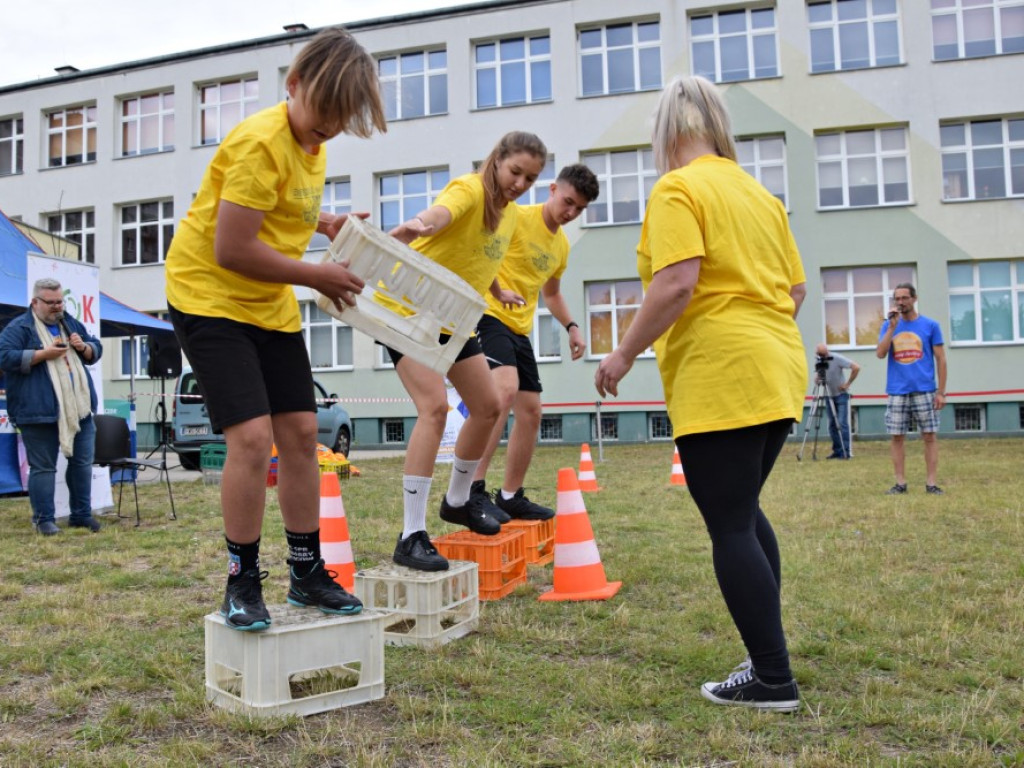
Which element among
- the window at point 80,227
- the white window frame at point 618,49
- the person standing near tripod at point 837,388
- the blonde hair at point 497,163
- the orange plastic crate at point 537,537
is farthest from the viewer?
the window at point 80,227

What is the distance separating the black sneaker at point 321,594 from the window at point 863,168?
67.4 ft

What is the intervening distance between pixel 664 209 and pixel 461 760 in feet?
5.56

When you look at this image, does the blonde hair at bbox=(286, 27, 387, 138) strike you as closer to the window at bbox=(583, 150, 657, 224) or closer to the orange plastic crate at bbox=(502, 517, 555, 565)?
the orange plastic crate at bbox=(502, 517, 555, 565)

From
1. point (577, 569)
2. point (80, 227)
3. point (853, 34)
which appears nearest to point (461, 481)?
point (577, 569)

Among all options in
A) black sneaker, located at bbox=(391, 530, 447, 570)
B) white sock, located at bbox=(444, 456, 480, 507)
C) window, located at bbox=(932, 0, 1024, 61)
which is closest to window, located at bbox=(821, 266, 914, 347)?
window, located at bbox=(932, 0, 1024, 61)

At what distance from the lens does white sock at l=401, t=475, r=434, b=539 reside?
12.3 ft

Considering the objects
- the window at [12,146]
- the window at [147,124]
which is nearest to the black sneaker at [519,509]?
the window at [147,124]

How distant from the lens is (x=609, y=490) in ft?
30.3

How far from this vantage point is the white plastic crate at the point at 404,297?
2.93 m

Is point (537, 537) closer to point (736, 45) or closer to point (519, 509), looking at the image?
point (519, 509)

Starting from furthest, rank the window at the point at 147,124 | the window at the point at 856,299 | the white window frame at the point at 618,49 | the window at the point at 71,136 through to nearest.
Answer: the window at the point at 71,136
the window at the point at 147,124
the white window frame at the point at 618,49
the window at the point at 856,299

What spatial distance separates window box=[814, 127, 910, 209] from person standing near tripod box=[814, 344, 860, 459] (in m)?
7.89

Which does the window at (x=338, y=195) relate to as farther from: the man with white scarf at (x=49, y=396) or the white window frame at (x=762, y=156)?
the man with white scarf at (x=49, y=396)

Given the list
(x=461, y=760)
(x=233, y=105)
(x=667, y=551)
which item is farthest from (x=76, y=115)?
(x=461, y=760)
